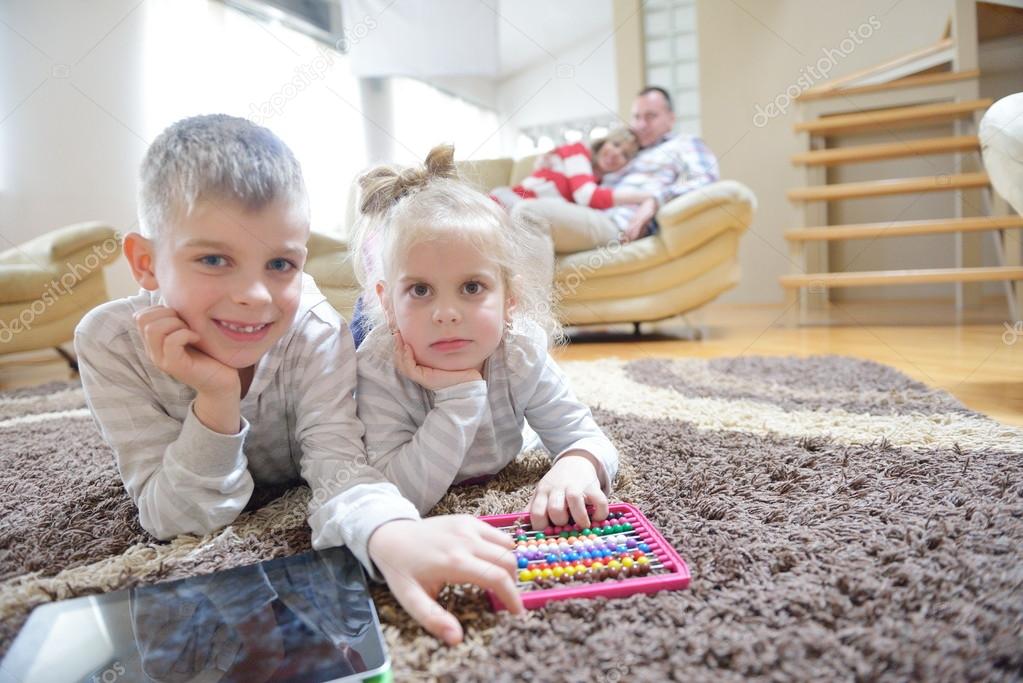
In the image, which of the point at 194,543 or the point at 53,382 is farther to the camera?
the point at 53,382

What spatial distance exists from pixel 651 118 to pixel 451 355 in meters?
2.20

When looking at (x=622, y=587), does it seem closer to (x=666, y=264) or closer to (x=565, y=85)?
(x=666, y=264)

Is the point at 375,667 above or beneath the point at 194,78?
beneath

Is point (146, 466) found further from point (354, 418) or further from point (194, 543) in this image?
point (354, 418)

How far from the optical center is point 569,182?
2.58 meters

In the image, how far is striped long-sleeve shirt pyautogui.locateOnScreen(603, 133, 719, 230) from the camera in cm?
244

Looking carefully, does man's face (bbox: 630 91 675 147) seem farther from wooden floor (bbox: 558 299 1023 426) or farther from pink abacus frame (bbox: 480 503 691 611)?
pink abacus frame (bbox: 480 503 691 611)

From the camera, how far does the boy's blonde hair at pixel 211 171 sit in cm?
59

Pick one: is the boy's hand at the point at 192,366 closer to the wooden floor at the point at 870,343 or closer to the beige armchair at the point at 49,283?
the wooden floor at the point at 870,343

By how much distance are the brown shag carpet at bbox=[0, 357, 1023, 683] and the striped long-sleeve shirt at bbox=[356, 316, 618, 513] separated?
5 cm

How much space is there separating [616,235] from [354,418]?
173 centimetres

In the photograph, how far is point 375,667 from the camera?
443mm

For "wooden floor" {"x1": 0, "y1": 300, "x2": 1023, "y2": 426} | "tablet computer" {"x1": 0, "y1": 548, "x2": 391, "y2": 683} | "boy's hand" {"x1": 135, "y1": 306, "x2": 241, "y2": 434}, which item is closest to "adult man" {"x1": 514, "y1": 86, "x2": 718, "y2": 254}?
"wooden floor" {"x1": 0, "y1": 300, "x2": 1023, "y2": 426}

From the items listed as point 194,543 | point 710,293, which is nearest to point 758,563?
point 194,543
